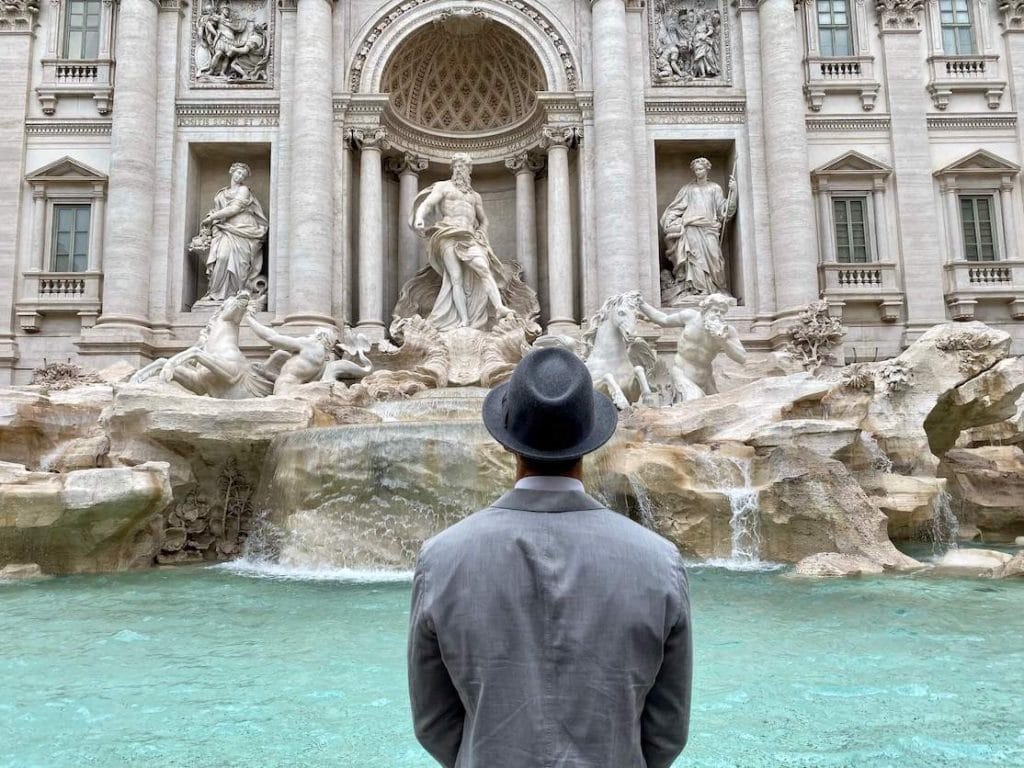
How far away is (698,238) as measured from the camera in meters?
16.1

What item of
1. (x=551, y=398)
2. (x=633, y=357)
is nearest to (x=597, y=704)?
(x=551, y=398)

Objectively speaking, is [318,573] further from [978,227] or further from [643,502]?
[978,227]

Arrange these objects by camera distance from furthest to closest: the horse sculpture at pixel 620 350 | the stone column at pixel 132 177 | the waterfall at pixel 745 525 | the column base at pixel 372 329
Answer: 1. the column base at pixel 372 329
2. the stone column at pixel 132 177
3. the horse sculpture at pixel 620 350
4. the waterfall at pixel 745 525

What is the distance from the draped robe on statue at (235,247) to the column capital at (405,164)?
3024 mm

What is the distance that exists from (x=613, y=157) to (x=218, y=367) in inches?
327

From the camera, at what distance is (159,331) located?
603 inches

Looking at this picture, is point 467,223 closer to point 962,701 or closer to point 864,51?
point 864,51

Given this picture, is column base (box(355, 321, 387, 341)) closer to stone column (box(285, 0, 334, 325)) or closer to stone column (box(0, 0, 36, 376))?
stone column (box(285, 0, 334, 325))

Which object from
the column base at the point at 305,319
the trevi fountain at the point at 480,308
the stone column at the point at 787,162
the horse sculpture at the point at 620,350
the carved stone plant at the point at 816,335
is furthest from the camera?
the stone column at the point at 787,162

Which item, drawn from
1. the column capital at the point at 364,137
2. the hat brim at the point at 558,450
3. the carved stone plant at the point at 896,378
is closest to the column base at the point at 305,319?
the column capital at the point at 364,137

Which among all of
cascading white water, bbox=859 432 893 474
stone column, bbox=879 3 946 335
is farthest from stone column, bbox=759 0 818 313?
cascading white water, bbox=859 432 893 474

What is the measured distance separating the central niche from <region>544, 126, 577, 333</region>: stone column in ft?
4.73

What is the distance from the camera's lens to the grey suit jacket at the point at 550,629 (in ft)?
4.66

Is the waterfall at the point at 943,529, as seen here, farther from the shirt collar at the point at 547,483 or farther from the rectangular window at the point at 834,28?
the rectangular window at the point at 834,28
